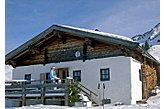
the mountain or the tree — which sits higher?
the mountain

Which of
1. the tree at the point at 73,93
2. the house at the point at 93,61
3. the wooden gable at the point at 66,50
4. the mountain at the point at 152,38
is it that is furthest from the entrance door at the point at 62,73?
the mountain at the point at 152,38

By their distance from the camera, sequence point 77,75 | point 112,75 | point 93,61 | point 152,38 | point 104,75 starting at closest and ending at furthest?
point 112,75 → point 104,75 → point 93,61 → point 77,75 → point 152,38

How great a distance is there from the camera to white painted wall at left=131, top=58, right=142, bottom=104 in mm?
7852

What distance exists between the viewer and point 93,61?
8461 mm

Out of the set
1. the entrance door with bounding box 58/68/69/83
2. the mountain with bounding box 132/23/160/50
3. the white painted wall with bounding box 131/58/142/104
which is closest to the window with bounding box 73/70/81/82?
the entrance door with bounding box 58/68/69/83

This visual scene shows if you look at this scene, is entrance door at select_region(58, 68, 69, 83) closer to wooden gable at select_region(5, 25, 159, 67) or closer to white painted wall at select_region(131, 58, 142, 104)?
wooden gable at select_region(5, 25, 159, 67)

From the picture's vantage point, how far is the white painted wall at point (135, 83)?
785cm

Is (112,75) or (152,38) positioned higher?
(152,38)

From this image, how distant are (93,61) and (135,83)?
4.31 feet

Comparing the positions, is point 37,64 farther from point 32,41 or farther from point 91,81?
point 91,81

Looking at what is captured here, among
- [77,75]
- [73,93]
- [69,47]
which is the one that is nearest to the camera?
[73,93]

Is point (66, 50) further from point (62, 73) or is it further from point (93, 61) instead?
point (93, 61)

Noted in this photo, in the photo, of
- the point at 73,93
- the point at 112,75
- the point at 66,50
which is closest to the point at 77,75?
the point at 66,50

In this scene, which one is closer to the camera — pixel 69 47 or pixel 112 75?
pixel 112 75
